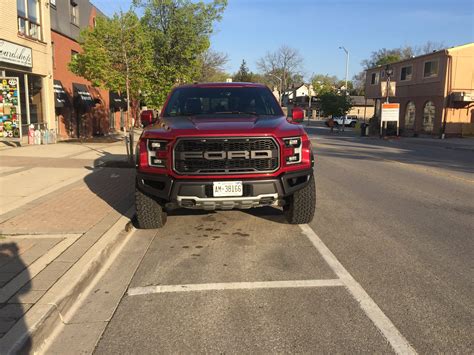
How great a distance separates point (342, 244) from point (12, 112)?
16.2 metres

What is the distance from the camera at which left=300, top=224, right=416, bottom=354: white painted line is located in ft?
10.6

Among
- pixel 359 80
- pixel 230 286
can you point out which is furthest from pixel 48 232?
pixel 359 80

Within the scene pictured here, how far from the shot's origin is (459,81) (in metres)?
32.9

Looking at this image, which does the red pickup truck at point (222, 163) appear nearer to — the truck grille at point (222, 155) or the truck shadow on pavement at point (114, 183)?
the truck grille at point (222, 155)

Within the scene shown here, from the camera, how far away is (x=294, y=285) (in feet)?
14.1

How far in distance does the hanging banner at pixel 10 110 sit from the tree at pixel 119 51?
3263 millimetres

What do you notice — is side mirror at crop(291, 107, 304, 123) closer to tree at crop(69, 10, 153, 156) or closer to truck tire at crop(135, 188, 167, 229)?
truck tire at crop(135, 188, 167, 229)

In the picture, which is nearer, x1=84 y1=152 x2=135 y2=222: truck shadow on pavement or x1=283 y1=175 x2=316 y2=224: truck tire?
x1=283 y1=175 x2=316 y2=224: truck tire

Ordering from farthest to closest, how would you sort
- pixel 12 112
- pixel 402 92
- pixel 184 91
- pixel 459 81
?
pixel 402 92
pixel 459 81
pixel 12 112
pixel 184 91

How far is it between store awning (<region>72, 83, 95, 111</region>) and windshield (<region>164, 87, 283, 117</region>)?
20.9 m

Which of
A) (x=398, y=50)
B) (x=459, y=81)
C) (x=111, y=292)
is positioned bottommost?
(x=111, y=292)

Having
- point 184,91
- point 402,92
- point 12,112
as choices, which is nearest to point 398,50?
point 402,92

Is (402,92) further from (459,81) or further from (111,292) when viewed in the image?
(111,292)

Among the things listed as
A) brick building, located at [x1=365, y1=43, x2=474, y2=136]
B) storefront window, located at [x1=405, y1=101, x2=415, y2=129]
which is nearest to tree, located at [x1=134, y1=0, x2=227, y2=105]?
brick building, located at [x1=365, y1=43, x2=474, y2=136]
